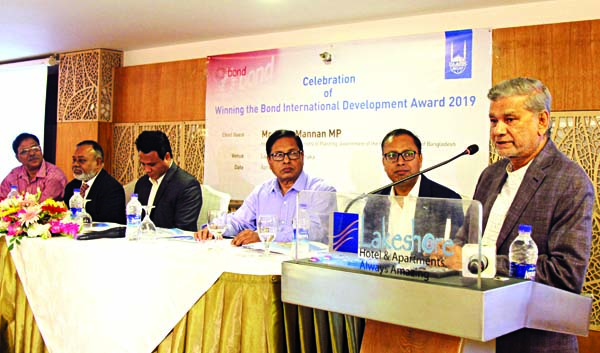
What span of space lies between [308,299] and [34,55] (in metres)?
6.80

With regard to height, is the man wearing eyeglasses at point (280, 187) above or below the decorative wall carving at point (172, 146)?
below

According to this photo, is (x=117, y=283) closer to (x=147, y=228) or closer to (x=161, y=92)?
(x=147, y=228)

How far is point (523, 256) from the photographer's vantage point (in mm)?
1997

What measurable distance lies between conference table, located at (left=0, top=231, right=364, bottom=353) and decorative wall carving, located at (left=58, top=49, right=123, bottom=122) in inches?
150

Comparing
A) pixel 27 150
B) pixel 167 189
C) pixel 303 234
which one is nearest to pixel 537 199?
pixel 303 234

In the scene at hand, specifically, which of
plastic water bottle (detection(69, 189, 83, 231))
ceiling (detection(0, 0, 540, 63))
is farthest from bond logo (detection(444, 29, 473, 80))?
plastic water bottle (detection(69, 189, 83, 231))

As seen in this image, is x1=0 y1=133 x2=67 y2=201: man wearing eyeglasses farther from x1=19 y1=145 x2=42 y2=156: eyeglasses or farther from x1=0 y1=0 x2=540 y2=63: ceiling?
x1=0 y1=0 x2=540 y2=63: ceiling

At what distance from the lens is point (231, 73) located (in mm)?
6148

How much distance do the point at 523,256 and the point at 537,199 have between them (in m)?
0.25

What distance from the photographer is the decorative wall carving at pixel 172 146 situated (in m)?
A: 6.45

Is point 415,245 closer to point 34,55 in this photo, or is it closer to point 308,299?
point 308,299

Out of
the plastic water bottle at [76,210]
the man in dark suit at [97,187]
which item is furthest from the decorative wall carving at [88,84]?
the plastic water bottle at [76,210]

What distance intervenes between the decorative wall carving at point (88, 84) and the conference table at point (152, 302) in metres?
3.80

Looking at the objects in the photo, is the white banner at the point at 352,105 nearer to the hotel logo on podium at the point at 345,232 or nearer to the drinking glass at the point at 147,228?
the drinking glass at the point at 147,228
